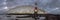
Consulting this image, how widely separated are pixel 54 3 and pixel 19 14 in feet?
1.86

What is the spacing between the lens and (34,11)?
82.9 inches

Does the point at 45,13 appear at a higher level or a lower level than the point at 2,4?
lower

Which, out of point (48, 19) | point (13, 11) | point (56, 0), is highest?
point (56, 0)

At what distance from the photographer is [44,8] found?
2.21 m

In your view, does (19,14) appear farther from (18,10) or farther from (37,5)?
(37,5)

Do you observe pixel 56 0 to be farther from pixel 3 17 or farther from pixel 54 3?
pixel 3 17

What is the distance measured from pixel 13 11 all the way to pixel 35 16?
1.12ft

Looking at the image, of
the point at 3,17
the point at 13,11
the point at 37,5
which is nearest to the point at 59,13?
the point at 37,5

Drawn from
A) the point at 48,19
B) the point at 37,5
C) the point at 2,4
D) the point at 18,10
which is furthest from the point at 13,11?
the point at 48,19

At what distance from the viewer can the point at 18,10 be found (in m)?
2.19

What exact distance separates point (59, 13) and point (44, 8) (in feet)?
0.79

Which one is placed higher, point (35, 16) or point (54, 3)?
point (54, 3)

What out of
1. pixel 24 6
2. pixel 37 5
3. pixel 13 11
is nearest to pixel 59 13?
pixel 37 5

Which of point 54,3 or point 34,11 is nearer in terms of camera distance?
point 34,11
